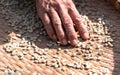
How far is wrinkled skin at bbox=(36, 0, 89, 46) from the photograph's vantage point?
218cm

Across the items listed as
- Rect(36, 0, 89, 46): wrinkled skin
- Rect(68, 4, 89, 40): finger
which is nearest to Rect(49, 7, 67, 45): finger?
Rect(36, 0, 89, 46): wrinkled skin

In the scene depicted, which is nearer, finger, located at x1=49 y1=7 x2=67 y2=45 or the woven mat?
the woven mat

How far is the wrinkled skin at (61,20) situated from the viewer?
218 cm

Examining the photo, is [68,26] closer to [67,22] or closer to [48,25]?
[67,22]

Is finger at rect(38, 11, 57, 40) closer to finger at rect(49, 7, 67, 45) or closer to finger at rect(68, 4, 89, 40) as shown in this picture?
finger at rect(49, 7, 67, 45)

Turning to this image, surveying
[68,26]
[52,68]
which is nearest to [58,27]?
[68,26]

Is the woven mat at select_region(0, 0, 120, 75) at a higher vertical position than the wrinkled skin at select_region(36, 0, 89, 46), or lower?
lower

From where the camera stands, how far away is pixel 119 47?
2.21m

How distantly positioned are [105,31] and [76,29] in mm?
215

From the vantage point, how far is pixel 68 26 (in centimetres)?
219

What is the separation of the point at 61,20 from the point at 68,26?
77mm

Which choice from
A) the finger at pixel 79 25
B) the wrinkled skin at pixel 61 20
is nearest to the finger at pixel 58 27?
the wrinkled skin at pixel 61 20

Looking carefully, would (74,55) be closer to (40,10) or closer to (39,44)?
(39,44)

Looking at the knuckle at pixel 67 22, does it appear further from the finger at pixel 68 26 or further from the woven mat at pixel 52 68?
the woven mat at pixel 52 68
